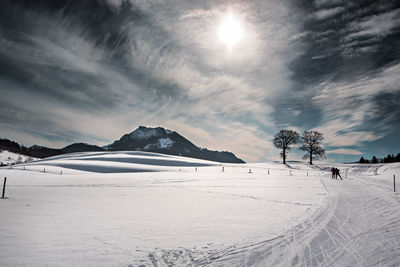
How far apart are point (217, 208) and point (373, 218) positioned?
609cm

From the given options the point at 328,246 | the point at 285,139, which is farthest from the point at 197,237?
the point at 285,139

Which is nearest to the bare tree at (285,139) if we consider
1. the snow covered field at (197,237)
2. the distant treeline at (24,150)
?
the snow covered field at (197,237)

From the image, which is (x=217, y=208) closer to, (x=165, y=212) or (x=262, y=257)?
(x=165, y=212)

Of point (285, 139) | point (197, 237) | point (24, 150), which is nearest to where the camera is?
point (197, 237)

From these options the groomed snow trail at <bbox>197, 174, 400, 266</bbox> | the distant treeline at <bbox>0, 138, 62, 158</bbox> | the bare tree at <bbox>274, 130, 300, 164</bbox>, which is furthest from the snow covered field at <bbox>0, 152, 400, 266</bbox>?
the distant treeline at <bbox>0, 138, 62, 158</bbox>

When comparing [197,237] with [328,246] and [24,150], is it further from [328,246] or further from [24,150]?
[24,150]

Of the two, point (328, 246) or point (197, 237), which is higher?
point (328, 246)

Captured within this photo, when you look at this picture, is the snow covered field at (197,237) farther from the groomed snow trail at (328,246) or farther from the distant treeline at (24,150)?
the distant treeline at (24,150)

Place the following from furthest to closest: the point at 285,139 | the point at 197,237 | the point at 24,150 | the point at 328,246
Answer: the point at 24,150
the point at 285,139
the point at 197,237
the point at 328,246

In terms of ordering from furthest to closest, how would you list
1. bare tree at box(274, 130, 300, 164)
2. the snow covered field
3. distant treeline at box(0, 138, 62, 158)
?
distant treeline at box(0, 138, 62, 158)
bare tree at box(274, 130, 300, 164)
the snow covered field

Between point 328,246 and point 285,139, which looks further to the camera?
point 285,139

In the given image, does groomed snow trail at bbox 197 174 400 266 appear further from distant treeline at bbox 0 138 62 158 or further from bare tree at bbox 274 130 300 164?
distant treeline at bbox 0 138 62 158

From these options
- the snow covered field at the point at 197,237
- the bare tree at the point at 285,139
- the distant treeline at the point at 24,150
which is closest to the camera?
the snow covered field at the point at 197,237

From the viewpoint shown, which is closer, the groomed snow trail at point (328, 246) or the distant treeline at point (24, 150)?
the groomed snow trail at point (328, 246)
